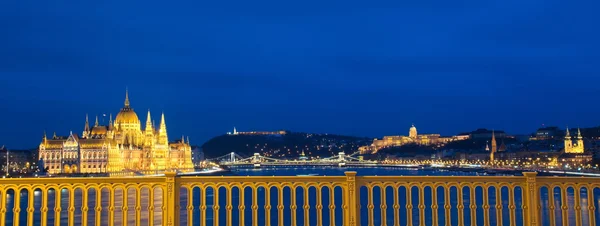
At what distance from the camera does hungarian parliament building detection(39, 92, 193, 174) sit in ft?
274

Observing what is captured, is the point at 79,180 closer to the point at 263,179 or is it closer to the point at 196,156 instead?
the point at 263,179

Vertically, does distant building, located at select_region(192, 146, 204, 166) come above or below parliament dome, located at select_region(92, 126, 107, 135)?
below

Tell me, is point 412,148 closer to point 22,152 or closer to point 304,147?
point 304,147

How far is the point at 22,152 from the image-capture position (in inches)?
3605

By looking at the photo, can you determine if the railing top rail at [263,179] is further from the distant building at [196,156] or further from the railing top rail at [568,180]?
the distant building at [196,156]

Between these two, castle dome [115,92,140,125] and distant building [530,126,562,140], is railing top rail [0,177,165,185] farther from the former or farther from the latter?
distant building [530,126,562,140]

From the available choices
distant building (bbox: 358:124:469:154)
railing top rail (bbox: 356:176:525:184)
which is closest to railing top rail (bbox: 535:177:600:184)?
railing top rail (bbox: 356:176:525:184)

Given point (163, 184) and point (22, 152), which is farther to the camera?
point (22, 152)

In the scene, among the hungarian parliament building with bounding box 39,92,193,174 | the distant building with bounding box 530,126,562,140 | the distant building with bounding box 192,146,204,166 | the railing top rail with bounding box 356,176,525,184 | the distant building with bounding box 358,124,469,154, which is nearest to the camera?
the railing top rail with bounding box 356,176,525,184

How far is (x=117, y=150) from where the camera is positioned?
284ft

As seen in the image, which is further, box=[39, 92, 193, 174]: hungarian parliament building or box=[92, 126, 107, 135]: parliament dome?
box=[92, 126, 107, 135]: parliament dome

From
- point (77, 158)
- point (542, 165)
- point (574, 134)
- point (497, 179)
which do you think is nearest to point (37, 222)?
point (497, 179)

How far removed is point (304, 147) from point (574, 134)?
64508 mm

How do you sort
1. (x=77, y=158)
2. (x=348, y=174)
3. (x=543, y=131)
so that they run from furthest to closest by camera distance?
(x=543, y=131), (x=77, y=158), (x=348, y=174)
